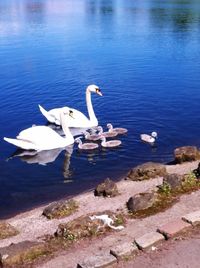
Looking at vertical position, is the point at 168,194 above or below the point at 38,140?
above

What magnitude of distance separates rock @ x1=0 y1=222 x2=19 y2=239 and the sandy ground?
0.15 m

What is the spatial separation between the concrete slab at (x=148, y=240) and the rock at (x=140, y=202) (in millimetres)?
1596

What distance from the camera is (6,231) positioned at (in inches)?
409

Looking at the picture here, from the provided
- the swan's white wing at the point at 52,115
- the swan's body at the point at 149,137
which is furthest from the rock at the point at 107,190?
the swan's white wing at the point at 52,115

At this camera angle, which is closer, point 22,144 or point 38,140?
point 22,144

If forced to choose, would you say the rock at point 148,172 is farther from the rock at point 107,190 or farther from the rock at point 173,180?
the rock at point 173,180

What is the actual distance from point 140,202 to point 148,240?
1.90 meters

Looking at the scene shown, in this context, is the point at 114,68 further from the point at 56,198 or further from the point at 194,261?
the point at 194,261

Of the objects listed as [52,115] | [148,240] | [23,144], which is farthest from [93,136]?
[148,240]

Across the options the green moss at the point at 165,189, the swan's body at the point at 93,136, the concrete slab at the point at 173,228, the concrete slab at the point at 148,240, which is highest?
the concrete slab at the point at 173,228

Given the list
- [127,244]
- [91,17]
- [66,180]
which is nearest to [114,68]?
[66,180]

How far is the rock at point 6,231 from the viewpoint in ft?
33.6

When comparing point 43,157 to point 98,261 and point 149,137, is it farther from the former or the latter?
point 98,261

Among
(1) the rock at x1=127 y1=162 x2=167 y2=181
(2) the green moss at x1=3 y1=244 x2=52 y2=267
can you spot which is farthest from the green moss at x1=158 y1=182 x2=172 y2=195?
(2) the green moss at x1=3 y1=244 x2=52 y2=267
